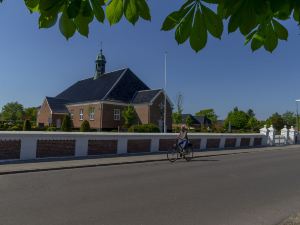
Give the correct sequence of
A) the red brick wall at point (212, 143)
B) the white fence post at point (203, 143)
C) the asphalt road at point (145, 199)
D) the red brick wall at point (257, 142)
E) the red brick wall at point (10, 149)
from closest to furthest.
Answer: the asphalt road at point (145, 199) < the red brick wall at point (10, 149) < the white fence post at point (203, 143) < the red brick wall at point (212, 143) < the red brick wall at point (257, 142)

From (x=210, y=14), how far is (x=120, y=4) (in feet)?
1.50

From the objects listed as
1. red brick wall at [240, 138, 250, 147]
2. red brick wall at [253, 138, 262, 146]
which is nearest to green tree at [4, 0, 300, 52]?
red brick wall at [240, 138, 250, 147]

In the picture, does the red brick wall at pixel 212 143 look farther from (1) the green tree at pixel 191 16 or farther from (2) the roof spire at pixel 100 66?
(2) the roof spire at pixel 100 66

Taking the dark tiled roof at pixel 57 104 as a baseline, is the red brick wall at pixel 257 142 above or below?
below

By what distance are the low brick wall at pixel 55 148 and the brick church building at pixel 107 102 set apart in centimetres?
3207

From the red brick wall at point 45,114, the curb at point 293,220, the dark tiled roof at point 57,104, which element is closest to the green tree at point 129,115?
the dark tiled roof at point 57,104

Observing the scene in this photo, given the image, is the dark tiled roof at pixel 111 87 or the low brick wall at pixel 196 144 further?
the dark tiled roof at pixel 111 87

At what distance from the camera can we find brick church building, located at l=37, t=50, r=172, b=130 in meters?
52.5

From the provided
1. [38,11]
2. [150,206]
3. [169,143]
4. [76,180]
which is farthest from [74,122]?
[38,11]

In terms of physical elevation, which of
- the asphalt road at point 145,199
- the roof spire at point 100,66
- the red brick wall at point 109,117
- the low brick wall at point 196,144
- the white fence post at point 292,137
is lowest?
the asphalt road at point 145,199

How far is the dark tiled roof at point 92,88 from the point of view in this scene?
2152 inches

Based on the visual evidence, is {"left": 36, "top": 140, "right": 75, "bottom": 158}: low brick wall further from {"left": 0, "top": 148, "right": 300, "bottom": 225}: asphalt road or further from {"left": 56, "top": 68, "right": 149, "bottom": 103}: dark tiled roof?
{"left": 56, "top": 68, "right": 149, "bottom": 103}: dark tiled roof

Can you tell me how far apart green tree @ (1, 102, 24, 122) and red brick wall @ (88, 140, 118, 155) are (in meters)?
90.0

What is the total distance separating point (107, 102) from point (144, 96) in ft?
21.0
